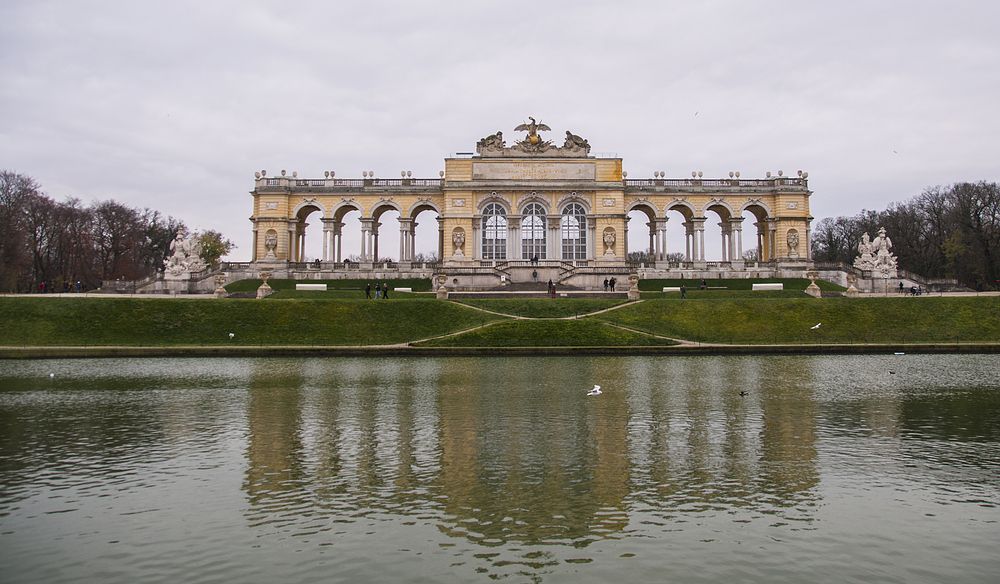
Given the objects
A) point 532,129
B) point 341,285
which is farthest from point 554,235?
point 341,285

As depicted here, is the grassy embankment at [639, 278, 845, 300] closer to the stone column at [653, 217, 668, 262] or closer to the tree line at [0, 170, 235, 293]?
the stone column at [653, 217, 668, 262]

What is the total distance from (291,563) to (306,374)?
52.3 ft

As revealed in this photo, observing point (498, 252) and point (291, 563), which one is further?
point (498, 252)

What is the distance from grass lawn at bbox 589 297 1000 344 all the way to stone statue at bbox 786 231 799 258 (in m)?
22.1

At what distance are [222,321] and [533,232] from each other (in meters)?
31.7

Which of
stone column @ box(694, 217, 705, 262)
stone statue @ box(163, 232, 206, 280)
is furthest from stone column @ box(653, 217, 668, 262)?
stone statue @ box(163, 232, 206, 280)

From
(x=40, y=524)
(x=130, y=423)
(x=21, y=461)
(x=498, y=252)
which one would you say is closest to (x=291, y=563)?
(x=40, y=524)

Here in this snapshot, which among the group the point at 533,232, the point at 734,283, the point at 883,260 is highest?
the point at 533,232

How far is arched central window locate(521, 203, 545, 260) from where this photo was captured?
59875 mm

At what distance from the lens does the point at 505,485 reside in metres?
8.95

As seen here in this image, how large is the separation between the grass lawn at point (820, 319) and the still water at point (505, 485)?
1437 centimetres

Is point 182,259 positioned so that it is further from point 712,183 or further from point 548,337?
point 712,183

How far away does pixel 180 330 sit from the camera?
33.3 m

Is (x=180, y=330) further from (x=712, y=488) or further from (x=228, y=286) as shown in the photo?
(x=712, y=488)
